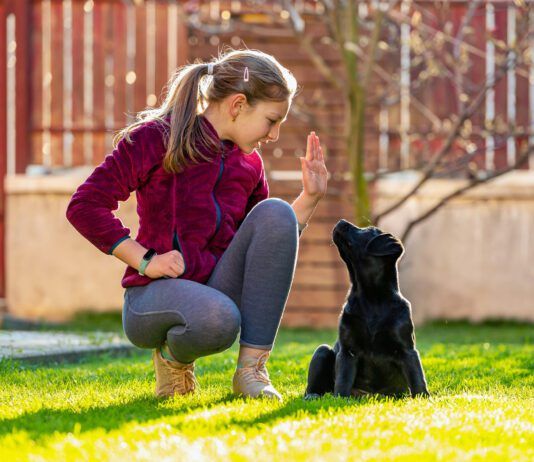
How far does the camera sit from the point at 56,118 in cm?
1062

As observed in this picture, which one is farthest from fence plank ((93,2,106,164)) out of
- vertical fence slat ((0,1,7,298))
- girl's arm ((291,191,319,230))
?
girl's arm ((291,191,319,230))

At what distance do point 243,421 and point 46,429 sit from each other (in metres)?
0.58

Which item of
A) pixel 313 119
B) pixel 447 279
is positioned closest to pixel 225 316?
pixel 313 119

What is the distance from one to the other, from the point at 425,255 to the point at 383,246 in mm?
6338

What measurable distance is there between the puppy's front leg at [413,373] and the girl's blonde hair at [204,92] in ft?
3.31

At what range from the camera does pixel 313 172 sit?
406 centimetres

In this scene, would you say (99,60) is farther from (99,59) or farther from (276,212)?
(276,212)

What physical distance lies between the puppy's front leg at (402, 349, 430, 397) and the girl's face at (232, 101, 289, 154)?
0.92 metres

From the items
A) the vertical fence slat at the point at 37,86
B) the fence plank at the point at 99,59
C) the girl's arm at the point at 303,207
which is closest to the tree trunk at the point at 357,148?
the fence plank at the point at 99,59

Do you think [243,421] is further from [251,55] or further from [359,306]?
[251,55]

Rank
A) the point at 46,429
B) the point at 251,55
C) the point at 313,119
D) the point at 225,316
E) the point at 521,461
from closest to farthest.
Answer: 1. the point at 521,461
2. the point at 46,429
3. the point at 225,316
4. the point at 251,55
5. the point at 313,119

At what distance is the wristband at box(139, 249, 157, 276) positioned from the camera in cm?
374

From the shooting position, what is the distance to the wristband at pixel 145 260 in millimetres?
3740

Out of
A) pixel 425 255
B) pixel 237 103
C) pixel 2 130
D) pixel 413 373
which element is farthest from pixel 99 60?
pixel 413 373
